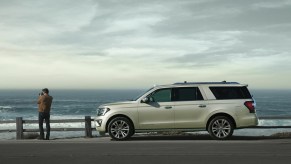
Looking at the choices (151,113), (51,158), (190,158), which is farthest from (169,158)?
(151,113)

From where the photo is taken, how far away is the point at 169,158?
9.98m

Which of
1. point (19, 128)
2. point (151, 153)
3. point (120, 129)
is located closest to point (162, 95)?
point (120, 129)

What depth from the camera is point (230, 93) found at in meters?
14.5

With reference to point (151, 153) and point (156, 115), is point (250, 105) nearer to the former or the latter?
point (156, 115)

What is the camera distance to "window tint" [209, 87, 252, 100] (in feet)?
47.3

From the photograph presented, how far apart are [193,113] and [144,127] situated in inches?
64.1

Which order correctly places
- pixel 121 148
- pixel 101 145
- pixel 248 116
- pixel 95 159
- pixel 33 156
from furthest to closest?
pixel 248 116, pixel 101 145, pixel 121 148, pixel 33 156, pixel 95 159

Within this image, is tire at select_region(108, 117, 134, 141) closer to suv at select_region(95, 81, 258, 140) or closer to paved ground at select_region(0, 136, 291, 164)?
suv at select_region(95, 81, 258, 140)

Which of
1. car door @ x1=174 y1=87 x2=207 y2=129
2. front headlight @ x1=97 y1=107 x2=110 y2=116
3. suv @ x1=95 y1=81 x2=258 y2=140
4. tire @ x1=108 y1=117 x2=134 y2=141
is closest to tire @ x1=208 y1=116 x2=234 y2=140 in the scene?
suv @ x1=95 y1=81 x2=258 y2=140

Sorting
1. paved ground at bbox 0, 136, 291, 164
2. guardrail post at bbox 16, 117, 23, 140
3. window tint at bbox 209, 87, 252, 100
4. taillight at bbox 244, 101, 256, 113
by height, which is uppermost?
window tint at bbox 209, 87, 252, 100

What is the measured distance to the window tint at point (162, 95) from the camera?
47.6ft

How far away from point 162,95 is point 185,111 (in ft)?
3.06

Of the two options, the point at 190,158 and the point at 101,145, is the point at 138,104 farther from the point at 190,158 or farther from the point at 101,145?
the point at 190,158

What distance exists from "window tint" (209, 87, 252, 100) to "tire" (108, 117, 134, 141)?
295 cm
